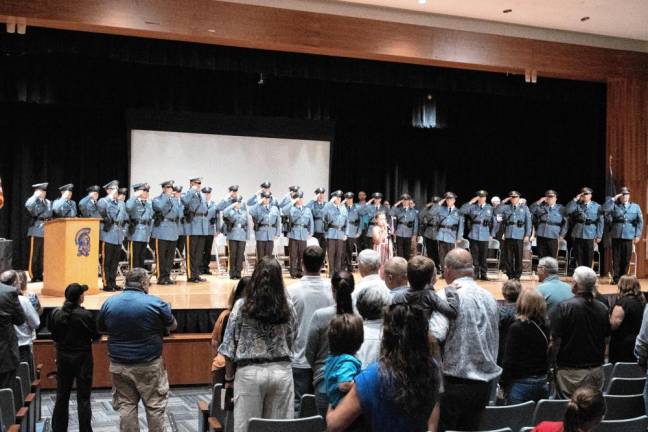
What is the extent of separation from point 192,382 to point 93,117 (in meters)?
7.77

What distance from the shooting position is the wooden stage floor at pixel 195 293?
826 centimetres

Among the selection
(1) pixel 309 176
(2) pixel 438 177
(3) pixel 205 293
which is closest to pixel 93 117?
(1) pixel 309 176

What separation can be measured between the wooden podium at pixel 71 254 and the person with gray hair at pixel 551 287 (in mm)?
5793

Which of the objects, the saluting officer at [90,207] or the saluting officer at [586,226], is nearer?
the saluting officer at [90,207]

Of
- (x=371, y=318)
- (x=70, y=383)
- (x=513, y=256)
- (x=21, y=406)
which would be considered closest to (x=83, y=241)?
(x=70, y=383)

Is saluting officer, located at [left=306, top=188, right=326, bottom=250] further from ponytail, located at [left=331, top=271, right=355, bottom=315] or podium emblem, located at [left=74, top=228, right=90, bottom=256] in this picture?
ponytail, located at [left=331, top=271, right=355, bottom=315]

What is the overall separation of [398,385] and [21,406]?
350 centimetres

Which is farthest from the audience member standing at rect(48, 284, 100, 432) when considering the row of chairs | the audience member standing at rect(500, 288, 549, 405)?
the audience member standing at rect(500, 288, 549, 405)

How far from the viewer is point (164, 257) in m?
11.1

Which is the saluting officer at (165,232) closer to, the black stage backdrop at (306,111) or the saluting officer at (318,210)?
the black stage backdrop at (306,111)

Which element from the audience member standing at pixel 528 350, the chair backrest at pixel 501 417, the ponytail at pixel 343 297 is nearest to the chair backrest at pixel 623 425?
the chair backrest at pixel 501 417

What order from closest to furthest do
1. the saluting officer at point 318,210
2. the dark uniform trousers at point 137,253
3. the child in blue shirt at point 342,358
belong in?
1. the child in blue shirt at point 342,358
2. the dark uniform trousers at point 137,253
3. the saluting officer at point 318,210

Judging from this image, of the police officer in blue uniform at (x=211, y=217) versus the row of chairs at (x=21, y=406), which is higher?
the police officer in blue uniform at (x=211, y=217)

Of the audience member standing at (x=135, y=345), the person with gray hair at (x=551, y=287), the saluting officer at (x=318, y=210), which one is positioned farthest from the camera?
the saluting officer at (x=318, y=210)
